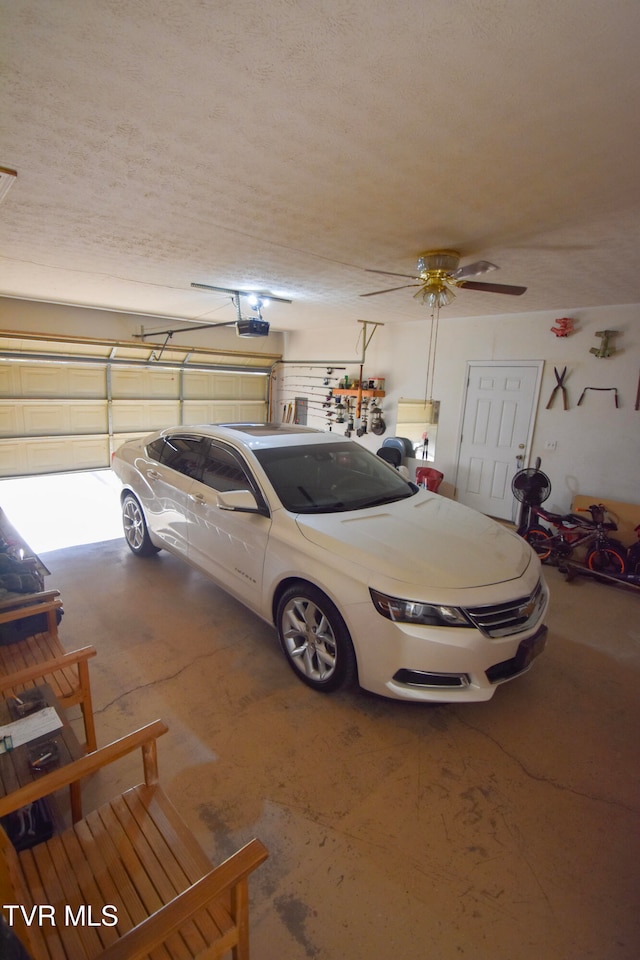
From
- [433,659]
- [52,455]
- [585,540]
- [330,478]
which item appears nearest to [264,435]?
[330,478]

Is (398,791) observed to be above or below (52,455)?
below

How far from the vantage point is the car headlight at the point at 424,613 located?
2.04m

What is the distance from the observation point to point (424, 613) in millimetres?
2055

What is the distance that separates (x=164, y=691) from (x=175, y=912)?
1664mm

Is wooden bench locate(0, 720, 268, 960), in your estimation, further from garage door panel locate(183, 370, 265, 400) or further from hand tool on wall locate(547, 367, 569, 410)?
garage door panel locate(183, 370, 265, 400)

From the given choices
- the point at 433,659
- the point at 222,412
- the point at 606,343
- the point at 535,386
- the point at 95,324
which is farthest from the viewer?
the point at 222,412

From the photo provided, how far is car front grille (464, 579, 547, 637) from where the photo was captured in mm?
2062

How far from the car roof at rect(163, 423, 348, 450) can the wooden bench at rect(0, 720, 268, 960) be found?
6.96 ft

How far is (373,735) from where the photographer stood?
86.6 inches

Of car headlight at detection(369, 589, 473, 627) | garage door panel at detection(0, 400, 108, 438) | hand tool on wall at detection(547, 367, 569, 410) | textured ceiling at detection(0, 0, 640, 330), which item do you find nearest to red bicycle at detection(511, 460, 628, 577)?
hand tool on wall at detection(547, 367, 569, 410)

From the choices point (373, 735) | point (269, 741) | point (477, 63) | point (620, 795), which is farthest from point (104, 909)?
point (477, 63)

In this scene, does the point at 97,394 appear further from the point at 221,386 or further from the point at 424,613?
the point at 424,613

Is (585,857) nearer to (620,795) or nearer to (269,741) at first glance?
(620,795)

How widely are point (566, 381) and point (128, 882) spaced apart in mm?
5513
